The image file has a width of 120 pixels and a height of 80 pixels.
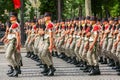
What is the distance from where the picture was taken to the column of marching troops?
1723cm

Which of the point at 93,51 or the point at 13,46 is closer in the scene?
the point at 13,46

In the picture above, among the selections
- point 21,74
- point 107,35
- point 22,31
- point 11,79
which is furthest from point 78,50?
point 22,31

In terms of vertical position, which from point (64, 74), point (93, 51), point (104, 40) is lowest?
Result: point (64, 74)

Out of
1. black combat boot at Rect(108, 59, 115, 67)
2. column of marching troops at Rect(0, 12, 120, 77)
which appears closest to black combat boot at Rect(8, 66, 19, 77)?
column of marching troops at Rect(0, 12, 120, 77)

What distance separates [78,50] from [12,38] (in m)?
3.73

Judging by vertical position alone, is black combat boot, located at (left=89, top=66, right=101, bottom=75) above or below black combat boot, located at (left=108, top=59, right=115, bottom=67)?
above

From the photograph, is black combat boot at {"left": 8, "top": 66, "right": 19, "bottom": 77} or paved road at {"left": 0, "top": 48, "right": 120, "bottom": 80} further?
black combat boot at {"left": 8, "top": 66, "right": 19, "bottom": 77}

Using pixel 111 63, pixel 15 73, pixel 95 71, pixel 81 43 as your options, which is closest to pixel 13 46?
pixel 15 73

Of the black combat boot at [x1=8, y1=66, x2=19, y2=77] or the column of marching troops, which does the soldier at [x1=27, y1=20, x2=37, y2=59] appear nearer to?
the column of marching troops

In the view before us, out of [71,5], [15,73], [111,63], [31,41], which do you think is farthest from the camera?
[71,5]

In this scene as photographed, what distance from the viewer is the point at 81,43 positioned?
18.8m

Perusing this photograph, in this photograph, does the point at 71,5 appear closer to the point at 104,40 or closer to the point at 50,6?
the point at 50,6

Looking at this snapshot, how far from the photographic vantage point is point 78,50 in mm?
20094

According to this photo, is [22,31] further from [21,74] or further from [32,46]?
[21,74]
